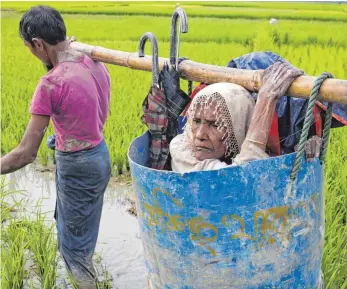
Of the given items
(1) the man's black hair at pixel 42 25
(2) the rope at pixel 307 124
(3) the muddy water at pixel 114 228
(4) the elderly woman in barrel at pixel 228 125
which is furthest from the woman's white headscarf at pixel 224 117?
(3) the muddy water at pixel 114 228

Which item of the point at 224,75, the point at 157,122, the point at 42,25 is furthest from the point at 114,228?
the point at 224,75

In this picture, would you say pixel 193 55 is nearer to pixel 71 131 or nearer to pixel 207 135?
pixel 71 131

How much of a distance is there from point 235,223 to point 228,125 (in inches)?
13.9

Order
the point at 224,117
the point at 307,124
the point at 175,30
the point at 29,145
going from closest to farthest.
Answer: the point at 307,124
the point at 224,117
the point at 175,30
the point at 29,145

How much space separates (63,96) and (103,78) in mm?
316

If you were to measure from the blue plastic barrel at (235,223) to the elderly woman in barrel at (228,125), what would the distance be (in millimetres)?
112

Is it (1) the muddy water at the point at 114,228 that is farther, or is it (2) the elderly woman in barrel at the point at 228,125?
(1) the muddy water at the point at 114,228

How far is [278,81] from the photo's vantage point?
4.93ft

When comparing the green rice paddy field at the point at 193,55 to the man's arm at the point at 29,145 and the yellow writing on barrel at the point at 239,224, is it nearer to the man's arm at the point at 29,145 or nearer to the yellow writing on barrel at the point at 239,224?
the yellow writing on barrel at the point at 239,224

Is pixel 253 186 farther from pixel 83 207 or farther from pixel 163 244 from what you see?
pixel 83 207

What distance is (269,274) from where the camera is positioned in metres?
1.51

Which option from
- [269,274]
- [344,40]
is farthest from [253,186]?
[344,40]

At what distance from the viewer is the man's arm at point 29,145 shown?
2314 mm

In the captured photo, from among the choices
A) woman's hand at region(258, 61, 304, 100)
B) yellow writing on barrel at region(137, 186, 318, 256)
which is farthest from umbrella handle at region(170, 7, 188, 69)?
yellow writing on barrel at region(137, 186, 318, 256)
